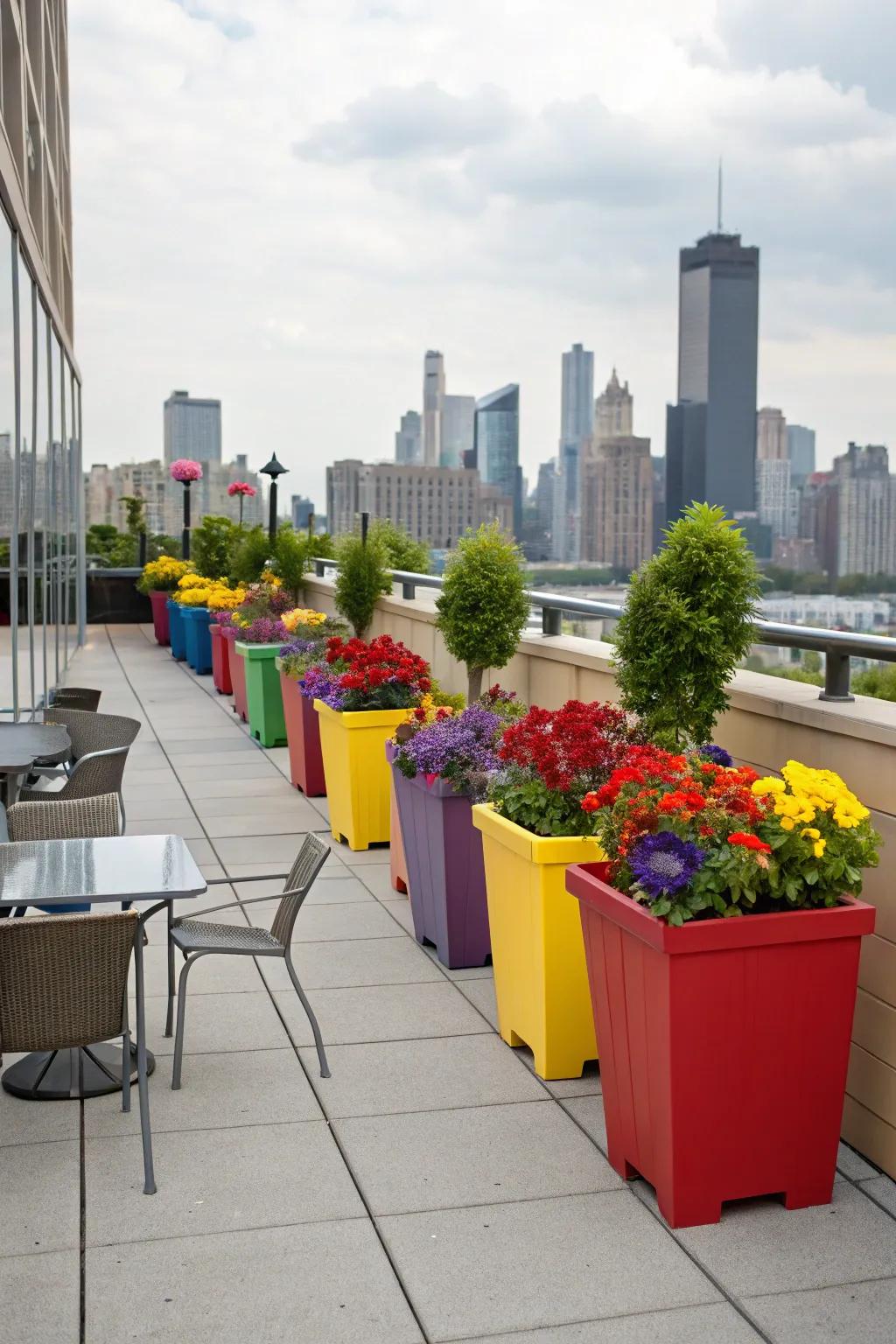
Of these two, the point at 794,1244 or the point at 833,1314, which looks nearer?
the point at 833,1314

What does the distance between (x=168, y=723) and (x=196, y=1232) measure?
34.0ft

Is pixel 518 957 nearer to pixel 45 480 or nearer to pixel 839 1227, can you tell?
pixel 839 1227

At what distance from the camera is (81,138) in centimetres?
2386

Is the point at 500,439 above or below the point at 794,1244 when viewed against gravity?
above

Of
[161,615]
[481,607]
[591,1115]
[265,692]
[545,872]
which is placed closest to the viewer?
[591,1115]

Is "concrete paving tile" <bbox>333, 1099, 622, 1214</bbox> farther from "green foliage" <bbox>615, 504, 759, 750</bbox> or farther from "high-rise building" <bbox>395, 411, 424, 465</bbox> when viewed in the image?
"high-rise building" <bbox>395, 411, 424, 465</bbox>

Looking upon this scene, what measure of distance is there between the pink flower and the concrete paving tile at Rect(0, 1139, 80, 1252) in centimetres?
2201

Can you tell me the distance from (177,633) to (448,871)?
15.1m

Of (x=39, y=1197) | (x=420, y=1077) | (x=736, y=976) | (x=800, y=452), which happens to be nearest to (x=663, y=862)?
(x=736, y=976)

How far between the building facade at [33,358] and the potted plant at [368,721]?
2682 millimetres

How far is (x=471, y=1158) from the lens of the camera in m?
3.93

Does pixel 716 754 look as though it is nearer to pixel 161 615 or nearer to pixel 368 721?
pixel 368 721

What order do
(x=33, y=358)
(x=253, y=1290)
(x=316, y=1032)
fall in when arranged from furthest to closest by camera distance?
(x=33, y=358) < (x=316, y=1032) < (x=253, y=1290)

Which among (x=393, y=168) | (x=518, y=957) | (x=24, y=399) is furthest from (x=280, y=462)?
(x=393, y=168)
